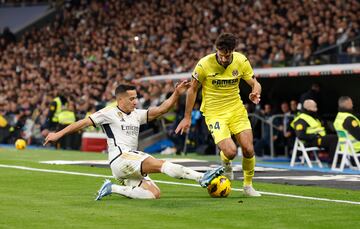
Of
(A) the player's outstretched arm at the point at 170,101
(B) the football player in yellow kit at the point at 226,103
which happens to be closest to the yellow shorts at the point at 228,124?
(B) the football player in yellow kit at the point at 226,103

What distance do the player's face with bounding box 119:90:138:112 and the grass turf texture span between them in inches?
49.2

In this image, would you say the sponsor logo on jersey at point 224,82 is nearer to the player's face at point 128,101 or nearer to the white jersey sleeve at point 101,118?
the player's face at point 128,101

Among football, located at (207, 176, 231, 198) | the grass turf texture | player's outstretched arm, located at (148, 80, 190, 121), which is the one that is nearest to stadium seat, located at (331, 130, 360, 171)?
the grass turf texture

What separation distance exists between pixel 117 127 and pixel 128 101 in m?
0.39

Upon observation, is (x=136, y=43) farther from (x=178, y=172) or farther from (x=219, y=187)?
(x=178, y=172)

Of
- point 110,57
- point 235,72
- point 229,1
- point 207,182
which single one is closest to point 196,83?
point 235,72

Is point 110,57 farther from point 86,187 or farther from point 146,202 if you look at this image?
point 146,202

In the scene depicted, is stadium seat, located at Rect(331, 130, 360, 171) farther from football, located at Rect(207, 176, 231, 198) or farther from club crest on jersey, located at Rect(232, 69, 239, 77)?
football, located at Rect(207, 176, 231, 198)

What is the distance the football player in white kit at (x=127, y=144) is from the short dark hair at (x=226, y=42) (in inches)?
29.9

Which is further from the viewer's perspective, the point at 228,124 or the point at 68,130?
the point at 228,124

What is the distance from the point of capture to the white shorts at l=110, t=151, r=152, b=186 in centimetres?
1290

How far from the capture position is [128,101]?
13.2 metres

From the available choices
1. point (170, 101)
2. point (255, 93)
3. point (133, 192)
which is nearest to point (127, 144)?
point (133, 192)

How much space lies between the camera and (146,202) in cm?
1266
